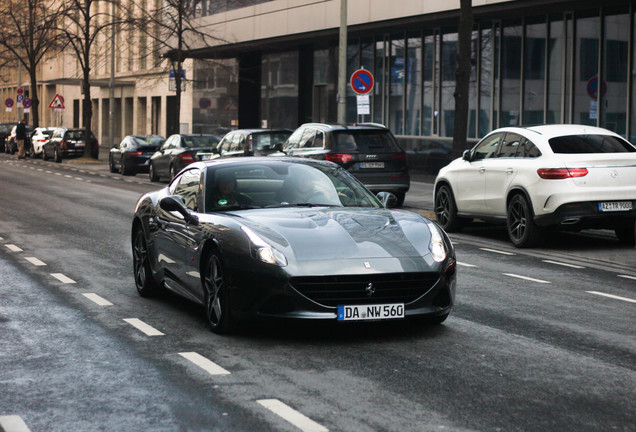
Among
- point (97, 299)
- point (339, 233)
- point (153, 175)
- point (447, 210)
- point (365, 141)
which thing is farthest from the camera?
point (153, 175)

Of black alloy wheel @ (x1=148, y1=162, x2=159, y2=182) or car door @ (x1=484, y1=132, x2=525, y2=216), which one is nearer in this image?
car door @ (x1=484, y1=132, x2=525, y2=216)

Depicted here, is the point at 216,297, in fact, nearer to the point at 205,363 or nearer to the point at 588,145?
the point at 205,363

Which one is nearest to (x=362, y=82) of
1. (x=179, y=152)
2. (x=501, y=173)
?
(x=179, y=152)

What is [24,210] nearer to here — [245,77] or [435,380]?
[435,380]

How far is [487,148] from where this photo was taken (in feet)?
56.3

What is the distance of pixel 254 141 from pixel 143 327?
1987cm

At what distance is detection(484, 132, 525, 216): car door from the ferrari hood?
7.50 m

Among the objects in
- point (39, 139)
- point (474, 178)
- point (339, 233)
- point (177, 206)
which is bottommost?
point (339, 233)

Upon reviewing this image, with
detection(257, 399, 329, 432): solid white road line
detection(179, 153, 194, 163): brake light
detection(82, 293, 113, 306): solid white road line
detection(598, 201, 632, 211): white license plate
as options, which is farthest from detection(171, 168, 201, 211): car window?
detection(179, 153, 194, 163): brake light

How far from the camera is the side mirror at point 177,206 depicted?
916cm

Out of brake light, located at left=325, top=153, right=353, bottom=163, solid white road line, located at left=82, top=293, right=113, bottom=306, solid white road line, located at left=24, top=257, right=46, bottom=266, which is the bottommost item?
solid white road line, located at left=82, top=293, right=113, bottom=306

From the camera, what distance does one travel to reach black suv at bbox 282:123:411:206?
22922 millimetres

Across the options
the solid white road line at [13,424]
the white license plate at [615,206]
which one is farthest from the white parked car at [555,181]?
the solid white road line at [13,424]

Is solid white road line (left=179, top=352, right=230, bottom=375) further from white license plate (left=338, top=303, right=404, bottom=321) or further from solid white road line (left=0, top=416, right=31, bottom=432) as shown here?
solid white road line (left=0, top=416, right=31, bottom=432)
